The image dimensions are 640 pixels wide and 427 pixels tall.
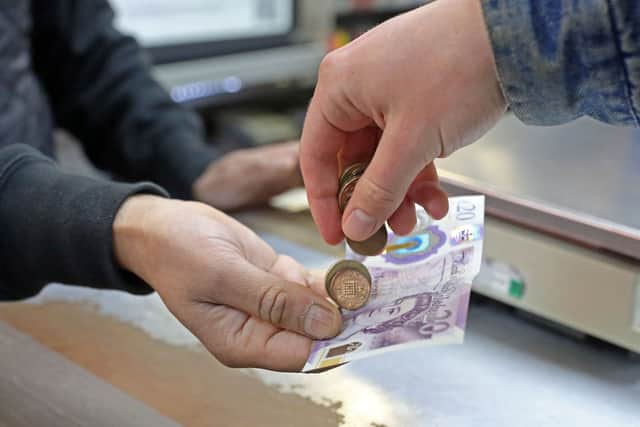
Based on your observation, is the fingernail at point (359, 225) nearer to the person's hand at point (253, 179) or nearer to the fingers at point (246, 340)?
the fingers at point (246, 340)

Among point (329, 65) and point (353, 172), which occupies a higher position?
point (329, 65)

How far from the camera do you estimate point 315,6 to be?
7.24ft

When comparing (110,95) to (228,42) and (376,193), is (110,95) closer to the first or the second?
(228,42)

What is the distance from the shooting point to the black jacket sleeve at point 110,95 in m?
1.43

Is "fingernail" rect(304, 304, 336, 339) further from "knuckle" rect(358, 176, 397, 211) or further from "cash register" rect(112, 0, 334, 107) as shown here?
"cash register" rect(112, 0, 334, 107)

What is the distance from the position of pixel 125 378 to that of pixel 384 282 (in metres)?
0.26

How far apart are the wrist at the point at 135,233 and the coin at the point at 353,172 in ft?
0.62

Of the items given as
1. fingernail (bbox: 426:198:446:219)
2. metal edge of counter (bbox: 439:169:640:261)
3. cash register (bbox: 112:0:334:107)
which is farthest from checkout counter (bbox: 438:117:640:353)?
cash register (bbox: 112:0:334:107)

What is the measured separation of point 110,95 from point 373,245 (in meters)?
0.87

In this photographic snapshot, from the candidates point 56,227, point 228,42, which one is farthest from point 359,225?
point 228,42

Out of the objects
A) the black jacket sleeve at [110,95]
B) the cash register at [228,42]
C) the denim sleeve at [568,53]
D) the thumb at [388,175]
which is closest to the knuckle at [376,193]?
the thumb at [388,175]

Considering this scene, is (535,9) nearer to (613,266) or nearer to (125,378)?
(613,266)

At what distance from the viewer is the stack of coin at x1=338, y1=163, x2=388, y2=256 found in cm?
72

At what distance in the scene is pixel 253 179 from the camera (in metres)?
1.29
